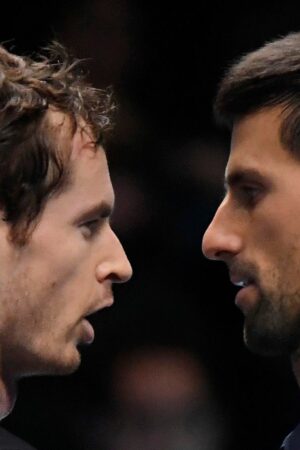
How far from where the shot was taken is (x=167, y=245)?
2.53m

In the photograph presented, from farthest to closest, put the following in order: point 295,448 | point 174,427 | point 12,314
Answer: point 174,427
point 295,448
point 12,314

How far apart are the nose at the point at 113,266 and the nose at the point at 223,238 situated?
0.16 meters

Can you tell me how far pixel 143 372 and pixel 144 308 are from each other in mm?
138

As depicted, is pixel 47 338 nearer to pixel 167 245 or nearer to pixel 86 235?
pixel 86 235

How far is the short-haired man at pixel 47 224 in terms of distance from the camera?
5.06 feet

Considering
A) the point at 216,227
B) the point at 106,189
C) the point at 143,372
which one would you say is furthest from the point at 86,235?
the point at 143,372

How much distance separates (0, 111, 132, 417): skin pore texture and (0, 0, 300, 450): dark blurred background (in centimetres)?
83

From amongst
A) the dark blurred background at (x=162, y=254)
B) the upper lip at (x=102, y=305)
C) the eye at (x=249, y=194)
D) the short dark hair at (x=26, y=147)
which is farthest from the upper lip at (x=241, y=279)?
the dark blurred background at (x=162, y=254)

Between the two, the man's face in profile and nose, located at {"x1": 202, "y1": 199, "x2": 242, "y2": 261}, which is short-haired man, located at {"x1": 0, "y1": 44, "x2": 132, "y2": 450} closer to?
the man's face in profile

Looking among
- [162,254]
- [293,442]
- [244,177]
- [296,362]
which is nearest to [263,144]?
[244,177]

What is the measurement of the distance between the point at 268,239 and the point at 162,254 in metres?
0.82

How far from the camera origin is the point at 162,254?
8.30 ft

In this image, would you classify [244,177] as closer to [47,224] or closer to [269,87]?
[269,87]

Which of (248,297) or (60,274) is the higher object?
(60,274)
